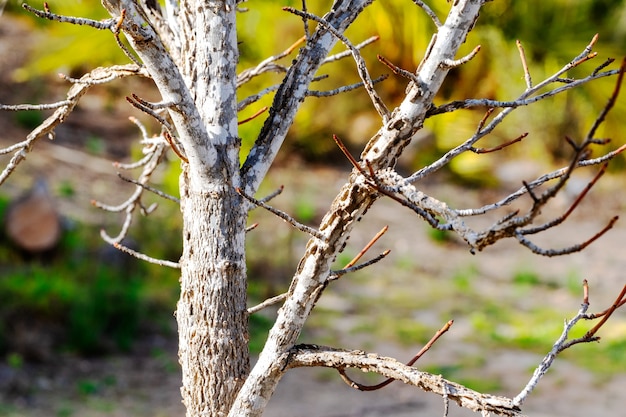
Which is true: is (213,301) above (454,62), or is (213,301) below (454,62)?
below

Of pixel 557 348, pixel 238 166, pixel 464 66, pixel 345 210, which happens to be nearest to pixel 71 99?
pixel 238 166

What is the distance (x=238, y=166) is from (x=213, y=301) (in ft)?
1.00

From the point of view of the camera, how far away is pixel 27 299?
506cm

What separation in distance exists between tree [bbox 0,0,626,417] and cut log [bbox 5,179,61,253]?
4255mm

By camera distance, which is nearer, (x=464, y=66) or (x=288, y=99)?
(x=288, y=99)

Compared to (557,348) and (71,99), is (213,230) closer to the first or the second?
(71,99)

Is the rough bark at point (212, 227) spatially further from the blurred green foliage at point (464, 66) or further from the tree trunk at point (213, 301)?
the blurred green foliage at point (464, 66)

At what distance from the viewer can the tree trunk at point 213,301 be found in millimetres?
1689

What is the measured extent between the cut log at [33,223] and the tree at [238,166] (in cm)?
425

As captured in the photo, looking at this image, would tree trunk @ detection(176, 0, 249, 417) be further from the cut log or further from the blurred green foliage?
the blurred green foliage

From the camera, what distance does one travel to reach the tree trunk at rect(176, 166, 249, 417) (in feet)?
5.54

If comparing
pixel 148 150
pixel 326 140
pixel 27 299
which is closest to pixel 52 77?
pixel 326 140

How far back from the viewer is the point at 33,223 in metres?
5.90

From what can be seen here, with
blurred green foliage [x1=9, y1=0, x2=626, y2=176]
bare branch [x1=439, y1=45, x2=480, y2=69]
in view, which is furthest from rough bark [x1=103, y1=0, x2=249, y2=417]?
blurred green foliage [x1=9, y1=0, x2=626, y2=176]
